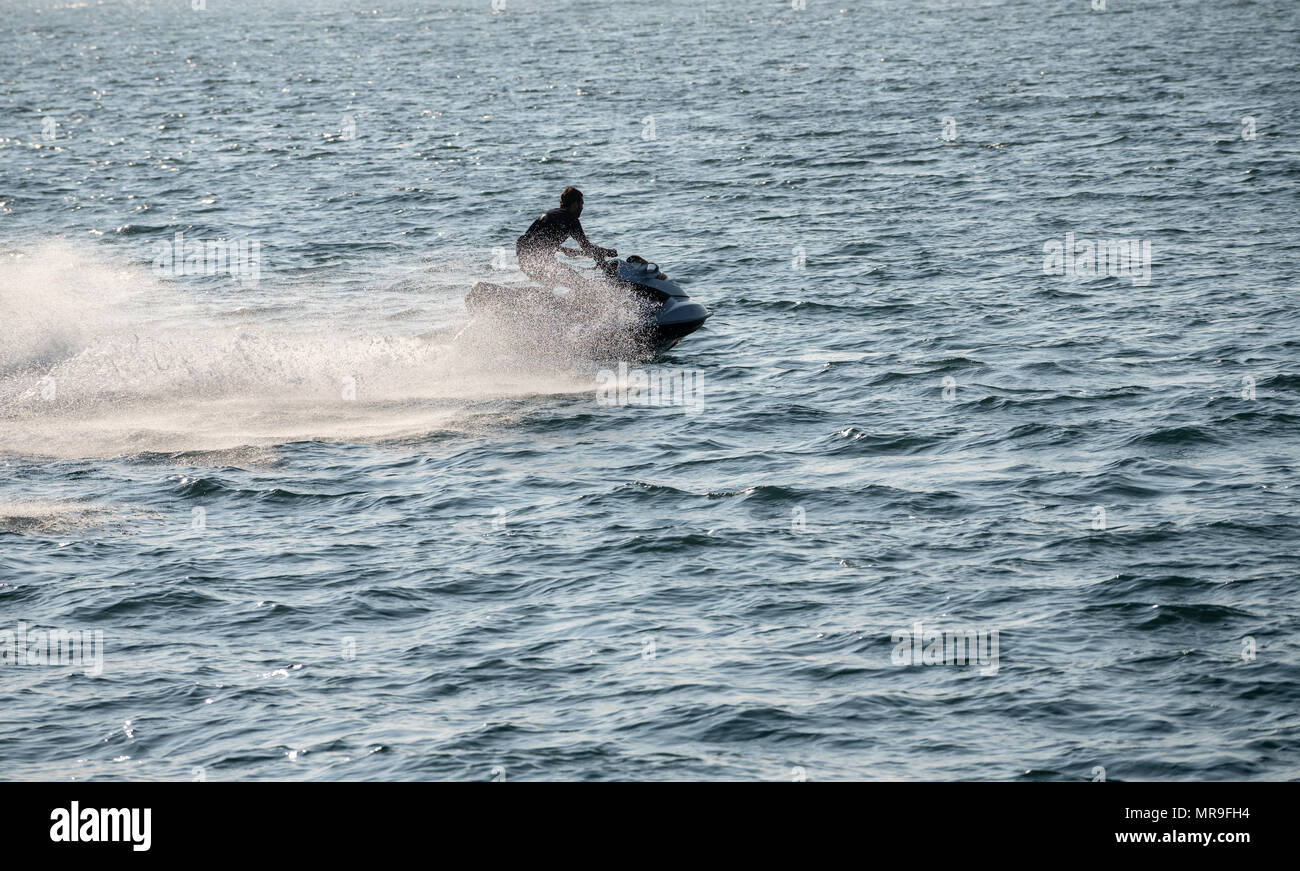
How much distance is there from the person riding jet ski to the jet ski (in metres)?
0.17

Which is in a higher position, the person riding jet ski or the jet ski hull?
the person riding jet ski

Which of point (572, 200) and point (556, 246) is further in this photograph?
point (556, 246)

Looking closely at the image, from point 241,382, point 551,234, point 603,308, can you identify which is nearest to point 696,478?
point 551,234

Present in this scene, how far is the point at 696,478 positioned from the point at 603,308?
179 inches

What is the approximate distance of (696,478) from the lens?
15453mm

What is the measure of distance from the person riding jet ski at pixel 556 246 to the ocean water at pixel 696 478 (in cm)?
77

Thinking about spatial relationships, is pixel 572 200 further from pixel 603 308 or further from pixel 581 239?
pixel 603 308

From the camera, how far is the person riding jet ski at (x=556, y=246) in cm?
1838

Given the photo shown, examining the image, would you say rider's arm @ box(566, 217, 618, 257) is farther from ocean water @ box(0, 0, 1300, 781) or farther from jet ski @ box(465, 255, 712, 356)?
ocean water @ box(0, 0, 1300, 781)

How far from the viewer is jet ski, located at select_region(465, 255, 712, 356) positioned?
19172 mm

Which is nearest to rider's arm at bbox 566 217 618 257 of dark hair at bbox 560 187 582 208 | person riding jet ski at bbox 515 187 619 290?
person riding jet ski at bbox 515 187 619 290
